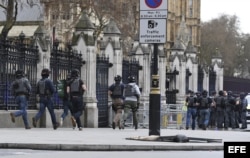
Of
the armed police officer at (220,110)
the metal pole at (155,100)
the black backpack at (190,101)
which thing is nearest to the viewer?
the metal pole at (155,100)

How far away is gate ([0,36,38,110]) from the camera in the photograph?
2452 centimetres

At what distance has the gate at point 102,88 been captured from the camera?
3125cm

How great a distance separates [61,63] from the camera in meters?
28.5

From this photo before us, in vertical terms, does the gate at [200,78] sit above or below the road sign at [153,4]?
below

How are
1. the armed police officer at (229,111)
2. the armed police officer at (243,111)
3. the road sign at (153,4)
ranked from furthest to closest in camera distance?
the armed police officer at (243,111)
the armed police officer at (229,111)
the road sign at (153,4)

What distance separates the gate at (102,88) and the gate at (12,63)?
187 inches

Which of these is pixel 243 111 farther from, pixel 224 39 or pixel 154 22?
pixel 224 39

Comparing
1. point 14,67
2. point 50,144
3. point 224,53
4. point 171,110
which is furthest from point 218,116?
point 224,53

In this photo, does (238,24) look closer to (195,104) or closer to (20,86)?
(195,104)

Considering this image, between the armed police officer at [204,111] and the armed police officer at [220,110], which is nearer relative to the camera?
the armed police officer at [204,111]

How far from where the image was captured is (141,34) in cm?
1998

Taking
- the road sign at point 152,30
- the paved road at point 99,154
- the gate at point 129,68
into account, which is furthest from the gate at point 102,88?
the paved road at point 99,154

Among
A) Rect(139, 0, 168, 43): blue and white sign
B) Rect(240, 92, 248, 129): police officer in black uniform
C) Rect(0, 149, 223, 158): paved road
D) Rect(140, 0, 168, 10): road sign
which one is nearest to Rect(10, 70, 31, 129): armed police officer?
Rect(139, 0, 168, 43): blue and white sign

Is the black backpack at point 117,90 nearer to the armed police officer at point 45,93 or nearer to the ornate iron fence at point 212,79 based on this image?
the armed police officer at point 45,93
